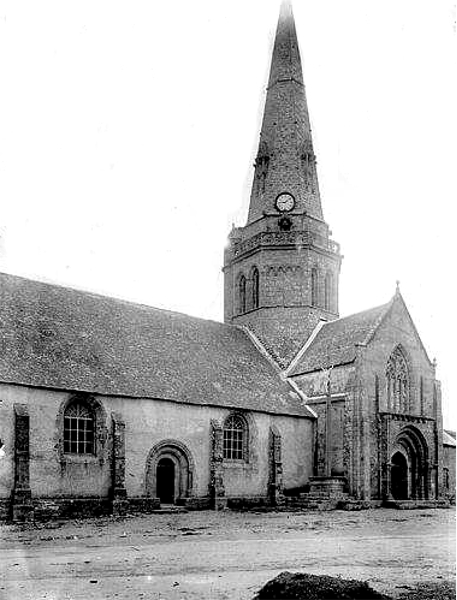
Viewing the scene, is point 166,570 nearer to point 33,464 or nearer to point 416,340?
point 33,464

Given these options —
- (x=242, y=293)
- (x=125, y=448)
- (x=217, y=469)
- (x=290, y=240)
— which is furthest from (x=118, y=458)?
(x=290, y=240)

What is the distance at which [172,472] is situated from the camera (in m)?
30.9

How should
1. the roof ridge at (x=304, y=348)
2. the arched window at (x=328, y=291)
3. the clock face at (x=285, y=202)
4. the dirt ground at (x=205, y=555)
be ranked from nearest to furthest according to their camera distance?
the dirt ground at (x=205, y=555), the roof ridge at (x=304, y=348), the arched window at (x=328, y=291), the clock face at (x=285, y=202)

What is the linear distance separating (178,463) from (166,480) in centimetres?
89

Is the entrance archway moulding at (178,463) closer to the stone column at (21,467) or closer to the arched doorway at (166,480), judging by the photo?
the arched doorway at (166,480)

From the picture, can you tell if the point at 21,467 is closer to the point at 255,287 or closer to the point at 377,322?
the point at 377,322

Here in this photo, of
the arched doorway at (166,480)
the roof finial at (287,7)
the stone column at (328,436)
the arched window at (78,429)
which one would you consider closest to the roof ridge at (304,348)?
the stone column at (328,436)

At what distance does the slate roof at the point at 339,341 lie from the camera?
36.5 metres

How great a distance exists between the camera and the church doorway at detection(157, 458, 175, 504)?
30.5 meters

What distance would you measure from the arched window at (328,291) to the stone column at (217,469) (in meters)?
14.0

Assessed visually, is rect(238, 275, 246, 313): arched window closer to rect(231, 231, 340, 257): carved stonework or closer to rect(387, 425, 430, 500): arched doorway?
rect(231, 231, 340, 257): carved stonework

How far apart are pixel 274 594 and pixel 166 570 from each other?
3964mm

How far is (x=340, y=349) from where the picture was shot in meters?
37.2

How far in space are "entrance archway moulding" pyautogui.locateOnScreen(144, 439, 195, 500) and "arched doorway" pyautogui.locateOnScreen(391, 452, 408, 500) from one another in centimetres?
1142
